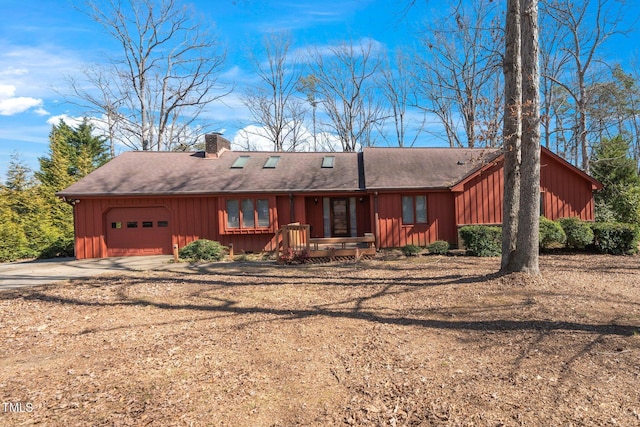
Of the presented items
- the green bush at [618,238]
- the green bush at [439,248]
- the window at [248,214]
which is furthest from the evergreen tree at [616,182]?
the window at [248,214]

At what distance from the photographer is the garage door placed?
13.9 m

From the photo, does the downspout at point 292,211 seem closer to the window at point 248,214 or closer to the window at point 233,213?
the window at point 248,214

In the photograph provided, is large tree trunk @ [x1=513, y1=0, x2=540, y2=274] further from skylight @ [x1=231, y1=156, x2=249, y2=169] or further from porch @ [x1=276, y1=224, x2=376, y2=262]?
skylight @ [x1=231, y1=156, x2=249, y2=169]

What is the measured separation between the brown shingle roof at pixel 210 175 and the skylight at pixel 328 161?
0.64 feet

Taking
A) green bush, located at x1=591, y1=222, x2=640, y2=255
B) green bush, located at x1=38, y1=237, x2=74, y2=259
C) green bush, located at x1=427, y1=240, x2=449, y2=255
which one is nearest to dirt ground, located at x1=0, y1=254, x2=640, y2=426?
green bush, located at x1=591, y1=222, x2=640, y2=255

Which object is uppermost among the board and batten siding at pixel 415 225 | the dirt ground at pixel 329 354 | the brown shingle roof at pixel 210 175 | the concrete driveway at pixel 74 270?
the brown shingle roof at pixel 210 175

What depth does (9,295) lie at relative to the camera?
7.02 metres

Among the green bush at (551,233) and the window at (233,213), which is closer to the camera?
the green bush at (551,233)

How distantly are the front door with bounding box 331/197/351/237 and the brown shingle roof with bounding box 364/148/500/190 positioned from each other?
5.66 feet

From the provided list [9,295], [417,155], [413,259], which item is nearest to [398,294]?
[413,259]

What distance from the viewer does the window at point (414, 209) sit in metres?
13.9

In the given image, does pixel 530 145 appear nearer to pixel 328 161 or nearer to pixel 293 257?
pixel 293 257

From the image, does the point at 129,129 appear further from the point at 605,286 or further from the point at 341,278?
the point at 605,286

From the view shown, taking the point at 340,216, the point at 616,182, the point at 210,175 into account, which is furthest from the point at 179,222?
the point at 616,182
